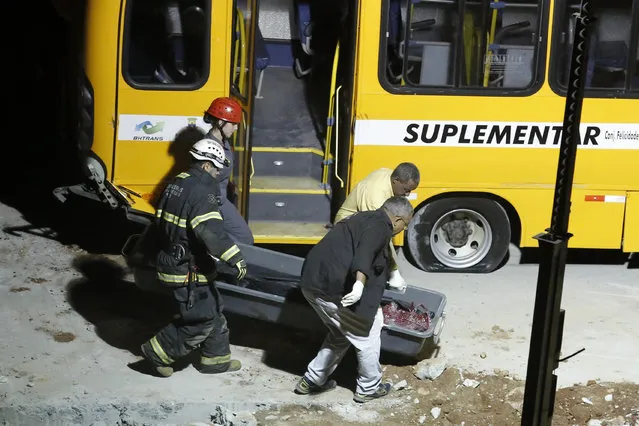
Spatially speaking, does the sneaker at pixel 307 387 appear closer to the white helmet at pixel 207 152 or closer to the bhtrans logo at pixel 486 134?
the white helmet at pixel 207 152

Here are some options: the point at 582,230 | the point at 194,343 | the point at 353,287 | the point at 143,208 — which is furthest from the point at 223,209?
the point at 582,230

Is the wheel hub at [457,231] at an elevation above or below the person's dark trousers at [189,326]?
above

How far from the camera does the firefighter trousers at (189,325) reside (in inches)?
238

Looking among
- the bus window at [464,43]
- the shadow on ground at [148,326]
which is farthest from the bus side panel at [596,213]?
the shadow on ground at [148,326]

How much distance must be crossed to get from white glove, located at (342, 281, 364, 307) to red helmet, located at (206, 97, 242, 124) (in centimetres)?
226

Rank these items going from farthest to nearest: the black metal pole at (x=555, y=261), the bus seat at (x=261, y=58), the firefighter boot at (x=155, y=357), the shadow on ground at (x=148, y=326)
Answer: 1. the bus seat at (x=261, y=58)
2. the shadow on ground at (x=148, y=326)
3. the firefighter boot at (x=155, y=357)
4. the black metal pole at (x=555, y=261)

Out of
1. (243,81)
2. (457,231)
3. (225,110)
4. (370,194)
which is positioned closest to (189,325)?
(370,194)

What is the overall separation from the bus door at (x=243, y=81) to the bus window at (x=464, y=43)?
50.1 inches

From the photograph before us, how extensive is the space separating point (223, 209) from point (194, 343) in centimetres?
155

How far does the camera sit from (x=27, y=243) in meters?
9.14

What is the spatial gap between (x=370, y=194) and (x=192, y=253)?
1.38 m

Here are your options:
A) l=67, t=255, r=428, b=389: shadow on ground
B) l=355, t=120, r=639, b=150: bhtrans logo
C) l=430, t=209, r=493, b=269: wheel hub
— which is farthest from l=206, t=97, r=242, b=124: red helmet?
l=430, t=209, r=493, b=269: wheel hub

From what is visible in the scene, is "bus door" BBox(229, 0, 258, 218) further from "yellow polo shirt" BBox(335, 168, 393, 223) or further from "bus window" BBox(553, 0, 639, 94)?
"bus window" BBox(553, 0, 639, 94)

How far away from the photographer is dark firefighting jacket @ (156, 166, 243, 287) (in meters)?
5.88
